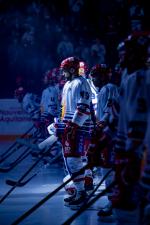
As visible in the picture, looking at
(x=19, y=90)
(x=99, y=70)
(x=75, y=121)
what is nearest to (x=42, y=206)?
(x=75, y=121)

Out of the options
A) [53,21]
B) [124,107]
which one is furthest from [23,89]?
[124,107]

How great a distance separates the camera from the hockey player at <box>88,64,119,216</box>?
4.68 meters

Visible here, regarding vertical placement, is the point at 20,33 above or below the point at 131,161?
above

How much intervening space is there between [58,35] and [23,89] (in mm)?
2248

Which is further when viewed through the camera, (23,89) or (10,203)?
(23,89)

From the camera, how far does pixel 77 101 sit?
7.24 m

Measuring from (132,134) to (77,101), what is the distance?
346 centimetres

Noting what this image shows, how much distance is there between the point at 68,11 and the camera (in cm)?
1642

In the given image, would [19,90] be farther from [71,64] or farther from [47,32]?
[71,64]

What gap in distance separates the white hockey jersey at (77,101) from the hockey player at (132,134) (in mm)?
2925

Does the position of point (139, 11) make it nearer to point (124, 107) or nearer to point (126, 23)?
point (126, 23)

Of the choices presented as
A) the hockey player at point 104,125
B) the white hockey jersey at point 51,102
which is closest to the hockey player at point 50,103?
the white hockey jersey at point 51,102

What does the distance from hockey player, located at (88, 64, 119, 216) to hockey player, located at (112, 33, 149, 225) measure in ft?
1.89

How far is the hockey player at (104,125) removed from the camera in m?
4.68
